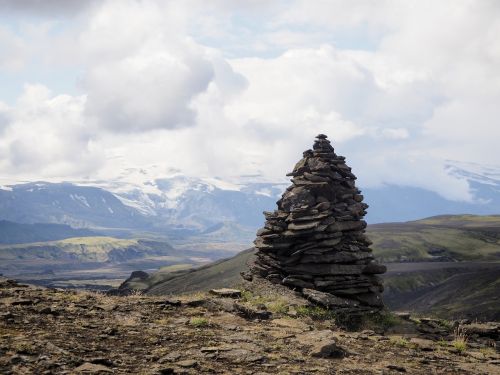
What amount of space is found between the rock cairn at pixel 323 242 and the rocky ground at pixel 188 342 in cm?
688

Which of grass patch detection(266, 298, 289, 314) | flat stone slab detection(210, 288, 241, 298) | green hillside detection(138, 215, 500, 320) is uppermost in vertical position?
flat stone slab detection(210, 288, 241, 298)

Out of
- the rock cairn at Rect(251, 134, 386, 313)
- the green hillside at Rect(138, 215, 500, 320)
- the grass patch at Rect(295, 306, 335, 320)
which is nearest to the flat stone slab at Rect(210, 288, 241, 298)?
the grass patch at Rect(295, 306, 335, 320)

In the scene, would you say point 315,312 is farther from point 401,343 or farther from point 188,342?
point 188,342

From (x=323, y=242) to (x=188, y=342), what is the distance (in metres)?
18.1

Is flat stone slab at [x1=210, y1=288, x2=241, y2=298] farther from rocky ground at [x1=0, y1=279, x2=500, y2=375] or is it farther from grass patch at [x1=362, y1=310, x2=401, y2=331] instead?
grass patch at [x1=362, y1=310, x2=401, y2=331]

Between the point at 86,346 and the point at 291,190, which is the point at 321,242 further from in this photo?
the point at 86,346

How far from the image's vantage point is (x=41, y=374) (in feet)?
44.2

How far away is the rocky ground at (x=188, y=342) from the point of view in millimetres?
15227

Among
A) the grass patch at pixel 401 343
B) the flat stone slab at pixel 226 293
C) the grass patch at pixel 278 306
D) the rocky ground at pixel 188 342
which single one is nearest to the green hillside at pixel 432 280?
the grass patch at pixel 278 306

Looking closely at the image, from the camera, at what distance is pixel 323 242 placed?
34688 mm

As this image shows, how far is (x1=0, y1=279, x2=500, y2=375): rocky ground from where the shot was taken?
15227 mm

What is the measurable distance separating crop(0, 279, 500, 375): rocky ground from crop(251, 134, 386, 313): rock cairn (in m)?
Result: 6.88

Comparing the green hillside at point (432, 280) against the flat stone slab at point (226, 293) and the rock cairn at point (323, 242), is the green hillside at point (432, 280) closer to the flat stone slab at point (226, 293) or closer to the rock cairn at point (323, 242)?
the rock cairn at point (323, 242)

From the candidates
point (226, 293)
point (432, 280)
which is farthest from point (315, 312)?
point (432, 280)
